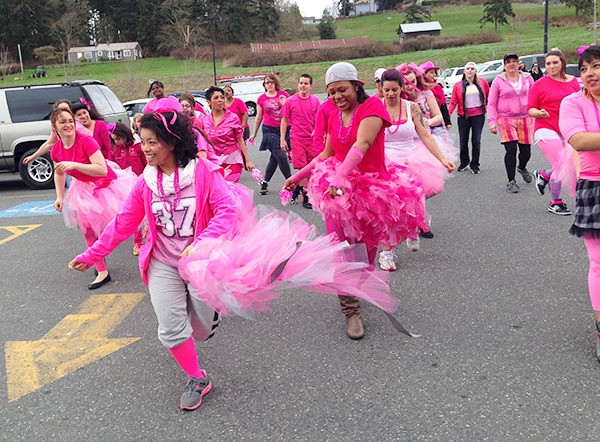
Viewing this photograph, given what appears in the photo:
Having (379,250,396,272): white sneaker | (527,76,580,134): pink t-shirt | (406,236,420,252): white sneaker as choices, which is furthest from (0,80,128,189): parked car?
(527,76,580,134): pink t-shirt

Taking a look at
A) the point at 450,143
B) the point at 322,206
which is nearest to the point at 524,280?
the point at 322,206

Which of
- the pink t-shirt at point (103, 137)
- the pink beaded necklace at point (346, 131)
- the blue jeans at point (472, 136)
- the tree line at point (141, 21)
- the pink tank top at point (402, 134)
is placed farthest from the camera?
the tree line at point (141, 21)

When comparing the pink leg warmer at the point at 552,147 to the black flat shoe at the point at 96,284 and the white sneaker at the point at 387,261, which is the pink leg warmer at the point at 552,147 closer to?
the white sneaker at the point at 387,261

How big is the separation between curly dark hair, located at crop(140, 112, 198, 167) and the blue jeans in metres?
8.09

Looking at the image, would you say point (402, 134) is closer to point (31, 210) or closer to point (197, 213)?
point (197, 213)

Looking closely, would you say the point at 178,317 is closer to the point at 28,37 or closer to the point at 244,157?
the point at 244,157

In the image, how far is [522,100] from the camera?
852 cm

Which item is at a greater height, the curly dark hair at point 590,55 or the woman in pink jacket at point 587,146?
the curly dark hair at point 590,55

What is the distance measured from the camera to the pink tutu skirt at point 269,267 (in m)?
3.06

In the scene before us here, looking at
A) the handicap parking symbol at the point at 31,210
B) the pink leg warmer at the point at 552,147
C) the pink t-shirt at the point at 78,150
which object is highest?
the pink t-shirt at the point at 78,150

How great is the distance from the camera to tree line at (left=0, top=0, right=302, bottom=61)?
7844 centimetres

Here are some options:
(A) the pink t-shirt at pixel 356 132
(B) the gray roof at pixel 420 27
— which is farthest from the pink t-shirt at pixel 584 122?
(B) the gray roof at pixel 420 27

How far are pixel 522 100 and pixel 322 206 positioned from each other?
5535mm

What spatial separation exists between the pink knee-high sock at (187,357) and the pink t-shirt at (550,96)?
17.0ft
